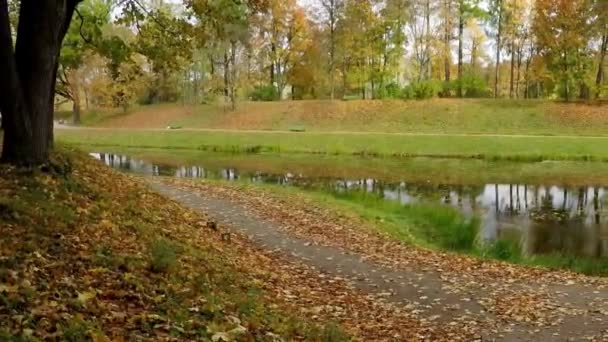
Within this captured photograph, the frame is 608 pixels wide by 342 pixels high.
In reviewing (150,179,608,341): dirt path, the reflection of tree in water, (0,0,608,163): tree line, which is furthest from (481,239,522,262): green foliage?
(0,0,608,163): tree line

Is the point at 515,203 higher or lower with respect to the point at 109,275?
lower

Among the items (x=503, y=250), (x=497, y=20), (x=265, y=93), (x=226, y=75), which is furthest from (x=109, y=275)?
(x=265, y=93)

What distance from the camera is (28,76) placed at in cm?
970

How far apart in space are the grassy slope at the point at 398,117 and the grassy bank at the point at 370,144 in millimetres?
6071

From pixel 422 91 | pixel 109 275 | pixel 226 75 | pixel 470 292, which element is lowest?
pixel 470 292

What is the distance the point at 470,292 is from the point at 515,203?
1434 cm

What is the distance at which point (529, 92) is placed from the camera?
219 ft

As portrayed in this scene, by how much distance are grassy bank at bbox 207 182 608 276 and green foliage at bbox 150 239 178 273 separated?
7.54 m

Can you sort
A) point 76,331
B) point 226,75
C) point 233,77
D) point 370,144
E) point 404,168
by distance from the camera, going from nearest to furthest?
point 76,331 < point 404,168 < point 370,144 < point 233,77 < point 226,75

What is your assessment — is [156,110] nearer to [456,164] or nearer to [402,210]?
[456,164]

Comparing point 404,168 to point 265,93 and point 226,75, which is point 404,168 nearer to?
point 226,75

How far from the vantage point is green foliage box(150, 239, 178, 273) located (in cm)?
754

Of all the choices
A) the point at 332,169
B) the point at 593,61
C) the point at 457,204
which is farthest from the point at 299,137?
the point at 593,61

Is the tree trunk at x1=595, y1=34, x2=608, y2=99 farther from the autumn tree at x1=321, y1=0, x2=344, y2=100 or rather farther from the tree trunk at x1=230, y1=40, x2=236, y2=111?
the tree trunk at x1=230, y1=40, x2=236, y2=111
